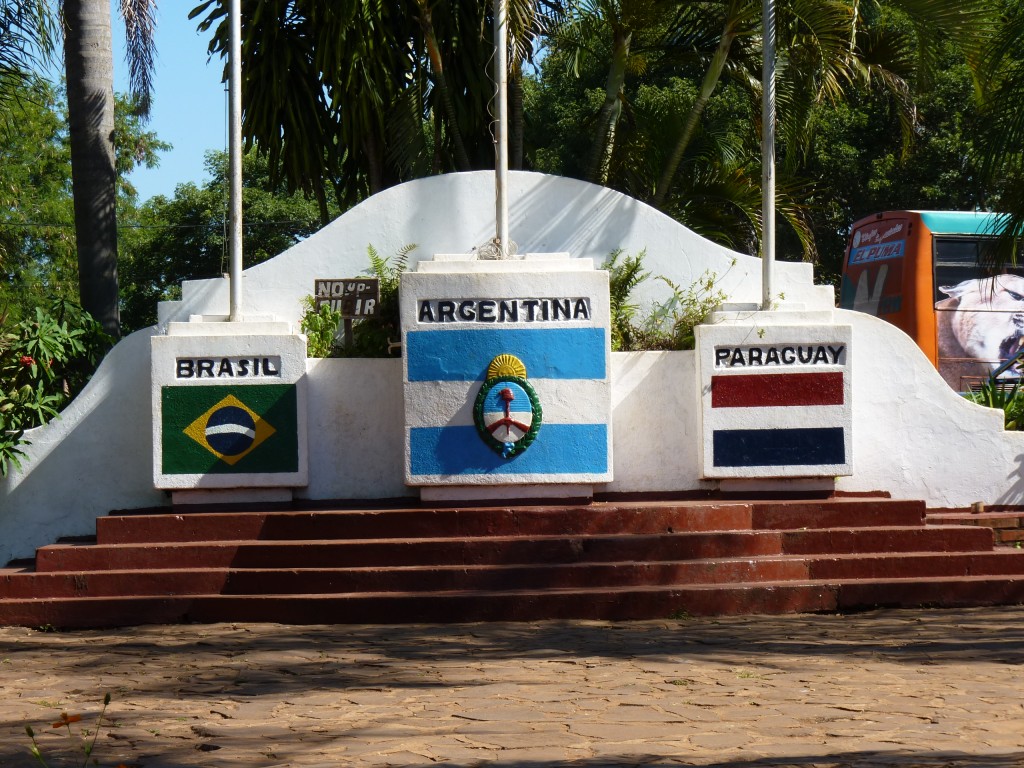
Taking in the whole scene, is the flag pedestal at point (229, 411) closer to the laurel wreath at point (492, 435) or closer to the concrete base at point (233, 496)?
the concrete base at point (233, 496)

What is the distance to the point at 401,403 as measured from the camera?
8953 millimetres

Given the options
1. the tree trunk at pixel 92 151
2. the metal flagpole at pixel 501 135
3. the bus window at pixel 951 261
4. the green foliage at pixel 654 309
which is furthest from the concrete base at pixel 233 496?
the bus window at pixel 951 261

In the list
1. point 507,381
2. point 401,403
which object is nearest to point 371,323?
point 401,403

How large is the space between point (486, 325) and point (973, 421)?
3.91 m

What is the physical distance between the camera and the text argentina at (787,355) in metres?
8.80

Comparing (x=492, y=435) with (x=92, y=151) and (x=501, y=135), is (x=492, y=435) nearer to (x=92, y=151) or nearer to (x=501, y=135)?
(x=501, y=135)

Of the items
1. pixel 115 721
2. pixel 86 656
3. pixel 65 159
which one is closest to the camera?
pixel 115 721

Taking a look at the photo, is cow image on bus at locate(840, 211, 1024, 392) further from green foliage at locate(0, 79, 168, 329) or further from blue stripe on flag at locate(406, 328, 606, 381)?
green foliage at locate(0, 79, 168, 329)

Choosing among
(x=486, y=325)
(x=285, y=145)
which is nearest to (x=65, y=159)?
(x=285, y=145)

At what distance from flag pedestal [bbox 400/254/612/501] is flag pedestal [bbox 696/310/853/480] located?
0.83m

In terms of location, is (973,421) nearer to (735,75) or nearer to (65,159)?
(735,75)

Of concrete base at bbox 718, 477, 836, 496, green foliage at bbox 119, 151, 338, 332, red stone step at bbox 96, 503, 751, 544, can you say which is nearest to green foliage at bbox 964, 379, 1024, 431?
concrete base at bbox 718, 477, 836, 496

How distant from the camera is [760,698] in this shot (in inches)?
224

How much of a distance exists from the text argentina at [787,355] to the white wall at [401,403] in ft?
1.26
